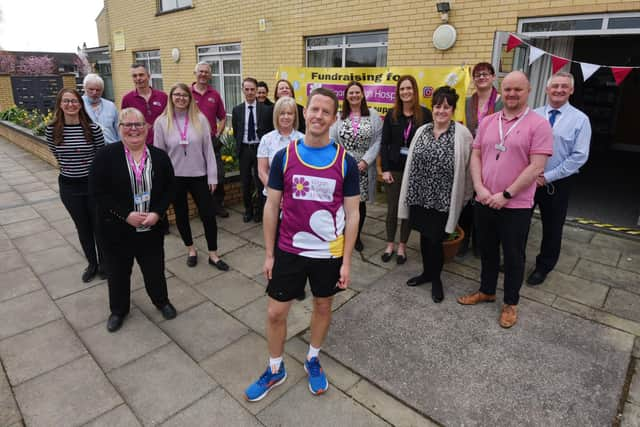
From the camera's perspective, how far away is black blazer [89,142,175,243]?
8.98 ft

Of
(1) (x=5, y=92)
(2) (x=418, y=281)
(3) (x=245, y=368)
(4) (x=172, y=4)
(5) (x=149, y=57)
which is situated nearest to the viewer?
(3) (x=245, y=368)

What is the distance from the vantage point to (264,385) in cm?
236

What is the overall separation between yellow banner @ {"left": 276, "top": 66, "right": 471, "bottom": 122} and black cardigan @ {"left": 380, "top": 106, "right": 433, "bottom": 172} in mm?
1336

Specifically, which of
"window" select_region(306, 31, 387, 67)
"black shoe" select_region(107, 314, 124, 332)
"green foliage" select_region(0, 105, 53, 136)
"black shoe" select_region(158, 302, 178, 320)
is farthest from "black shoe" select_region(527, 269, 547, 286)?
"green foliage" select_region(0, 105, 53, 136)

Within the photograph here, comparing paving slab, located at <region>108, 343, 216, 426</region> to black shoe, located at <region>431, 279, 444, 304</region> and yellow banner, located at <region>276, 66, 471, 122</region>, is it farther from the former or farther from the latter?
yellow banner, located at <region>276, 66, 471, 122</region>

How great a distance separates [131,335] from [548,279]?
374 cm

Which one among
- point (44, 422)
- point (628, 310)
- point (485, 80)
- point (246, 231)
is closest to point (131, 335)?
point (44, 422)

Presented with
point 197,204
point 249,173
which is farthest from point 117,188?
point 249,173

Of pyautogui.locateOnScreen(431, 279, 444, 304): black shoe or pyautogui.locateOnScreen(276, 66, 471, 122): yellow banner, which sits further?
pyautogui.locateOnScreen(276, 66, 471, 122): yellow banner

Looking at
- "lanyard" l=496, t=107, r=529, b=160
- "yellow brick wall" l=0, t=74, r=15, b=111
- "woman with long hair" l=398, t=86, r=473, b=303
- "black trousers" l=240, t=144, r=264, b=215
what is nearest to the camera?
"lanyard" l=496, t=107, r=529, b=160

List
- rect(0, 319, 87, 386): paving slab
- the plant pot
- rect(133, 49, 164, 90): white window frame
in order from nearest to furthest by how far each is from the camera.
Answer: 1. rect(0, 319, 87, 386): paving slab
2. the plant pot
3. rect(133, 49, 164, 90): white window frame

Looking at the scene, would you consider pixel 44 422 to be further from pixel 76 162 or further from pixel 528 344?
pixel 528 344

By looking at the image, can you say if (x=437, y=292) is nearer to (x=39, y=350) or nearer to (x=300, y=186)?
(x=300, y=186)

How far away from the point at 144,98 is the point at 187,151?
1074mm
